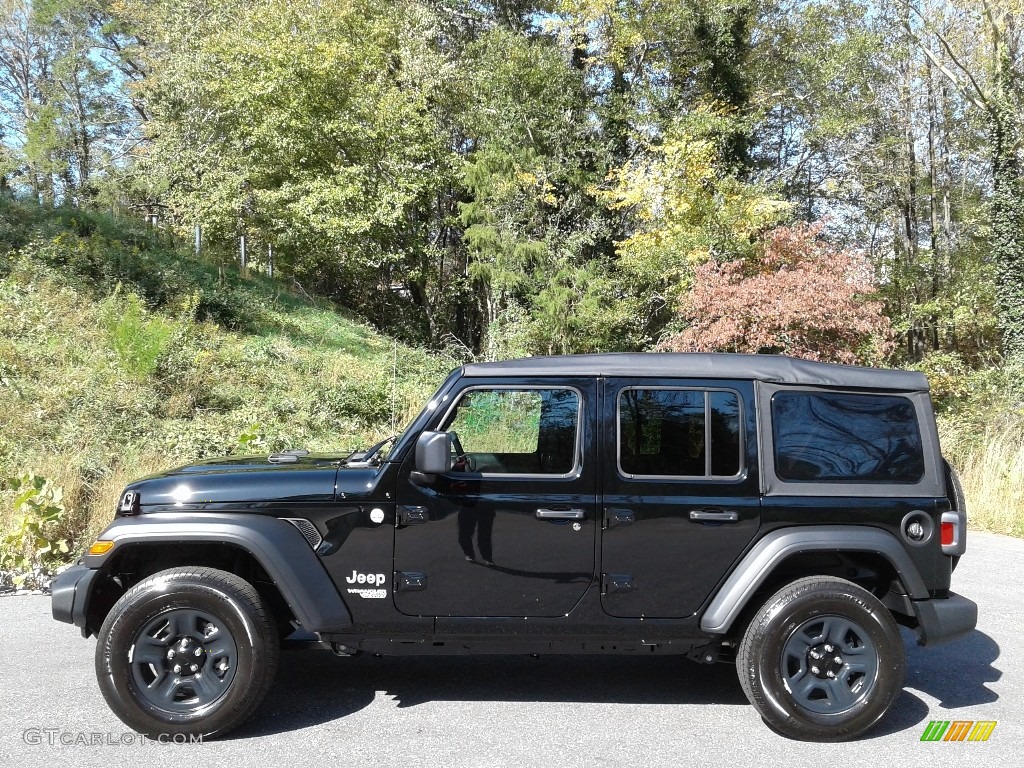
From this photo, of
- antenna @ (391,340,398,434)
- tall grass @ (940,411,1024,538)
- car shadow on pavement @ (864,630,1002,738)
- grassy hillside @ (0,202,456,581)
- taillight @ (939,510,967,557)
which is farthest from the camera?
antenna @ (391,340,398,434)

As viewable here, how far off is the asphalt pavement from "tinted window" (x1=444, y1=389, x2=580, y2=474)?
133 cm

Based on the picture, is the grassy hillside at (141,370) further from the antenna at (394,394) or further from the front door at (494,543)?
the front door at (494,543)

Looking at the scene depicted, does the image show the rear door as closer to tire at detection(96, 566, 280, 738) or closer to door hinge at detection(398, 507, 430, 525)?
door hinge at detection(398, 507, 430, 525)

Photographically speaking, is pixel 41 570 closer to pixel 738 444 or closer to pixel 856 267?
pixel 738 444

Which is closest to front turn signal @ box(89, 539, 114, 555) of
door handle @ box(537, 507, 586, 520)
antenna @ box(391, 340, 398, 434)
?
door handle @ box(537, 507, 586, 520)

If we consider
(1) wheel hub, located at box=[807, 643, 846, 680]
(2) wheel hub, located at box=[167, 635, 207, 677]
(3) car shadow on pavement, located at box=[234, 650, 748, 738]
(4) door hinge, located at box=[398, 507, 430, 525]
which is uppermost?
(4) door hinge, located at box=[398, 507, 430, 525]

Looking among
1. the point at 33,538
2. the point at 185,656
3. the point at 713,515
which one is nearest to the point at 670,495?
the point at 713,515

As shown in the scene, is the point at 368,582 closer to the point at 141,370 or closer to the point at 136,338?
the point at 141,370

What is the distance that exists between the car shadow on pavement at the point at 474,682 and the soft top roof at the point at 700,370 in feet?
6.04

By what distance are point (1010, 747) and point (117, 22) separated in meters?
36.8

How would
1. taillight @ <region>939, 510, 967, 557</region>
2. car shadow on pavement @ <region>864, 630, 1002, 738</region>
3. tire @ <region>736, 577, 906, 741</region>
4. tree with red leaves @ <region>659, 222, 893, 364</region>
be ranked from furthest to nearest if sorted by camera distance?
tree with red leaves @ <region>659, 222, 893, 364</region> → car shadow on pavement @ <region>864, 630, 1002, 738</region> → taillight @ <region>939, 510, 967, 557</region> → tire @ <region>736, 577, 906, 741</region>

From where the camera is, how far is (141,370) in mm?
12547

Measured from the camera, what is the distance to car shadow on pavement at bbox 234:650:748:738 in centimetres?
454

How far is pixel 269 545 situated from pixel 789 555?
259 cm
